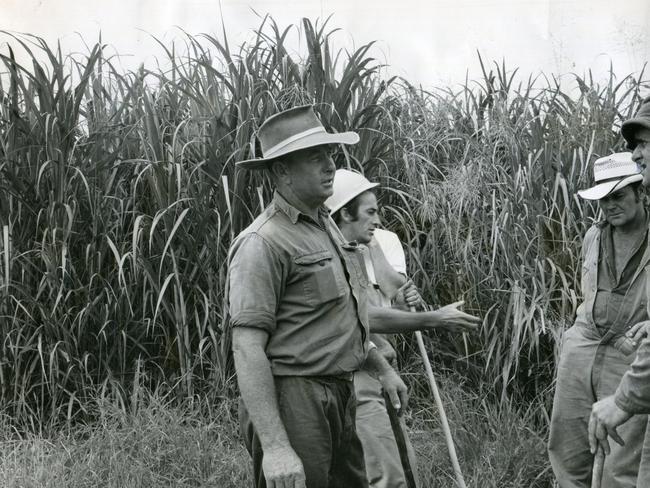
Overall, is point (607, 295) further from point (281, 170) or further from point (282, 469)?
point (282, 469)

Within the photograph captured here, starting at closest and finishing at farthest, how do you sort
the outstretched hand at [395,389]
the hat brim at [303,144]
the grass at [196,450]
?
the hat brim at [303,144], the outstretched hand at [395,389], the grass at [196,450]

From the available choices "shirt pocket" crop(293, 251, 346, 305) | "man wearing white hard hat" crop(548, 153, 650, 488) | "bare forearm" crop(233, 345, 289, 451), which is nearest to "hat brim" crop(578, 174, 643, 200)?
"man wearing white hard hat" crop(548, 153, 650, 488)

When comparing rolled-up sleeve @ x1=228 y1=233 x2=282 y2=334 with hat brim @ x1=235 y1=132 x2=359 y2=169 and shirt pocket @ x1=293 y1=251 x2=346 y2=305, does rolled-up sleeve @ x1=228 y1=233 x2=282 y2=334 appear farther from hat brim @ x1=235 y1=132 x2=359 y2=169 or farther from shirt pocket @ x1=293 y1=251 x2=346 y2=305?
hat brim @ x1=235 y1=132 x2=359 y2=169

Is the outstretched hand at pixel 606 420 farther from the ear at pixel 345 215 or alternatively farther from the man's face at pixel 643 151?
the ear at pixel 345 215

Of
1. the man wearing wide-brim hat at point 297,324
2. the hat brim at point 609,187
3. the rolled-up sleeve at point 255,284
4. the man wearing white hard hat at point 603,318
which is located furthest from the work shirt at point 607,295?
the rolled-up sleeve at point 255,284

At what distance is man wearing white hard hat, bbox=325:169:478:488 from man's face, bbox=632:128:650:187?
119cm

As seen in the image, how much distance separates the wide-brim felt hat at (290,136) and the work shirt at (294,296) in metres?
0.16

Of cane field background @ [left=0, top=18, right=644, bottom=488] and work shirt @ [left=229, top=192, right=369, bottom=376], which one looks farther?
cane field background @ [left=0, top=18, right=644, bottom=488]

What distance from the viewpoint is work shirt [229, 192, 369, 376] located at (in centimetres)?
357

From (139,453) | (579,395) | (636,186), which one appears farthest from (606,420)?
(139,453)

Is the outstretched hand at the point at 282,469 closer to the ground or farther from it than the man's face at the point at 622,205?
closer to the ground

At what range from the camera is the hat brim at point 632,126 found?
3604 mm

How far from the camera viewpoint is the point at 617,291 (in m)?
5.03

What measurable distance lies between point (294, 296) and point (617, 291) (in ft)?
6.70
